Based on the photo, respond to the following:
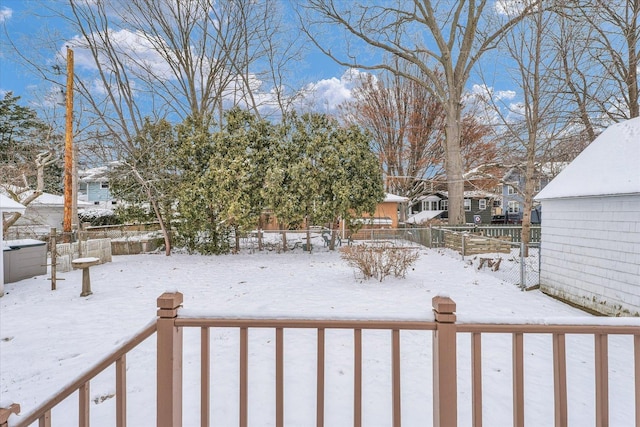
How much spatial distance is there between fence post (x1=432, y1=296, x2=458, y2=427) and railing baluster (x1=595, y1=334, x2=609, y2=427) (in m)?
0.75

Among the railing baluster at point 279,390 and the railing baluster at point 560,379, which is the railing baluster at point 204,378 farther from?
the railing baluster at point 560,379

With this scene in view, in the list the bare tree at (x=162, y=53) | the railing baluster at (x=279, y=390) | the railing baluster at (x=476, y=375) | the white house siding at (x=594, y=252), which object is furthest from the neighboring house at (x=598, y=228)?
the bare tree at (x=162, y=53)

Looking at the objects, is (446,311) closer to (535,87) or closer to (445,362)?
(445,362)

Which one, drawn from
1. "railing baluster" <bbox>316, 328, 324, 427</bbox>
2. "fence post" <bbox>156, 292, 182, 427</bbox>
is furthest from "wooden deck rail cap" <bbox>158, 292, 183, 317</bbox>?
"railing baluster" <bbox>316, 328, 324, 427</bbox>

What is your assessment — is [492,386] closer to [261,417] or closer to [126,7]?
[261,417]

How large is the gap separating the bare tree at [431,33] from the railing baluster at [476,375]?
15.2 meters

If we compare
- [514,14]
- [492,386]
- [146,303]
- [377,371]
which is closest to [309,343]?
[377,371]

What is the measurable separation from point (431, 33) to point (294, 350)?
55.7 feet

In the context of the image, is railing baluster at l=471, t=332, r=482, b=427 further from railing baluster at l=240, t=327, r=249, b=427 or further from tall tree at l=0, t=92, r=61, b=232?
tall tree at l=0, t=92, r=61, b=232

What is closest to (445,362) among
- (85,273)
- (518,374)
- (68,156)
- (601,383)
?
(518,374)

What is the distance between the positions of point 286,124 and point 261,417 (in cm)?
1045

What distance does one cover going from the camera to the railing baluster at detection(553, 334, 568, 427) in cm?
166

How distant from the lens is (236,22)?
52.5 feet

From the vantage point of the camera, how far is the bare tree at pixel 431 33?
1512cm
